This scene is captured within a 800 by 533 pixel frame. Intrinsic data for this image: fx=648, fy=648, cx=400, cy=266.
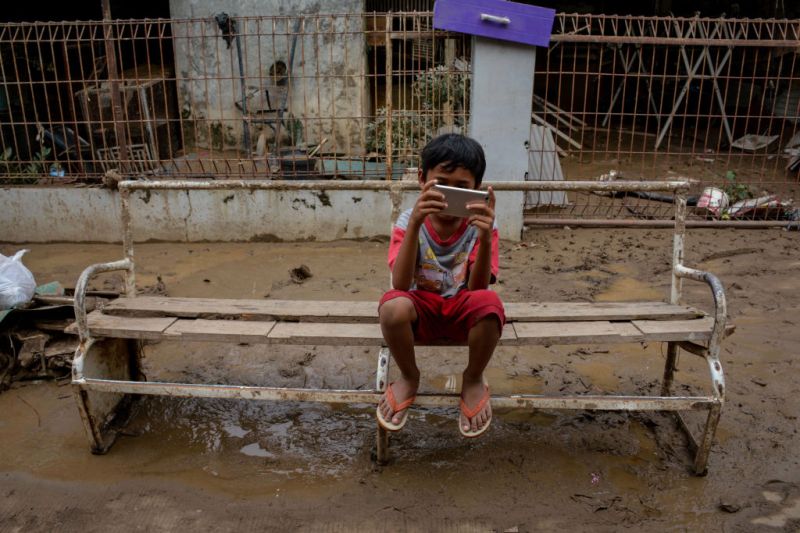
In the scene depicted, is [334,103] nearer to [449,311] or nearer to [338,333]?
[338,333]

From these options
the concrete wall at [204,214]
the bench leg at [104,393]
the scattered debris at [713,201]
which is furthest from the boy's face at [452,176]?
the scattered debris at [713,201]

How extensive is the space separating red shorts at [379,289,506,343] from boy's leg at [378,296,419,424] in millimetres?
49

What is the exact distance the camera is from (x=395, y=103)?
9.12 m

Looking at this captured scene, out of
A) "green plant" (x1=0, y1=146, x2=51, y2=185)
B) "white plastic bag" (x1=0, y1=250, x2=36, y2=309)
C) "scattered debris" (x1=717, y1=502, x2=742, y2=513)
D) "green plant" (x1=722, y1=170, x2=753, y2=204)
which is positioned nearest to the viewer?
"scattered debris" (x1=717, y1=502, x2=742, y2=513)

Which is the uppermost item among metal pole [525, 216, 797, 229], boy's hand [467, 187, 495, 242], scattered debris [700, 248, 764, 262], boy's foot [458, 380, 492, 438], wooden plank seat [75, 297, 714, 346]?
boy's hand [467, 187, 495, 242]

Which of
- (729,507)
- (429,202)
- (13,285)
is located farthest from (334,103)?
(729,507)

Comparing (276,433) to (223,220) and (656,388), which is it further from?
(223,220)

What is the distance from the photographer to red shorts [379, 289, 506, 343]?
2.58 m

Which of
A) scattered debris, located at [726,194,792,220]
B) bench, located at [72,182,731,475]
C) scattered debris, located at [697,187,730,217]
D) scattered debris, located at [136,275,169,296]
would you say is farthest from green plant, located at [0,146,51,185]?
scattered debris, located at [726,194,792,220]

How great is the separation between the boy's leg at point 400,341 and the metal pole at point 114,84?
4912 mm

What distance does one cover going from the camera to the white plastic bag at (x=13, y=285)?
3.65 meters

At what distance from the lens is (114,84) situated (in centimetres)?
630

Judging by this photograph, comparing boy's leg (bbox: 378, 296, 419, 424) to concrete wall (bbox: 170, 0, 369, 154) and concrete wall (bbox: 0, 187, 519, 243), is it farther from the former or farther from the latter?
concrete wall (bbox: 170, 0, 369, 154)

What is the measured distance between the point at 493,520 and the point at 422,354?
1560 mm
